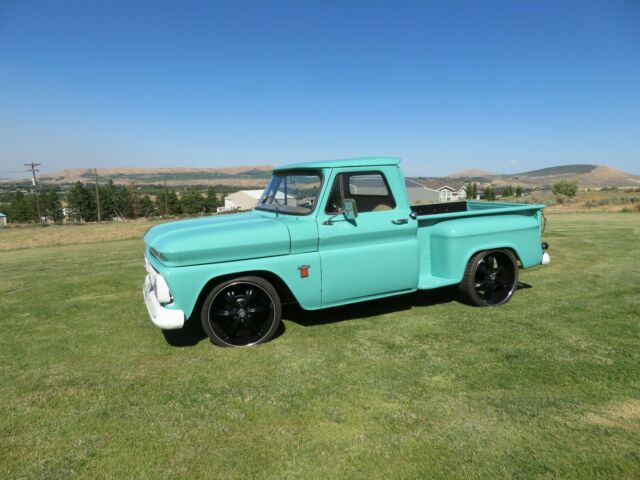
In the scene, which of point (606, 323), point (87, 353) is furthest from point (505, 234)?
point (87, 353)

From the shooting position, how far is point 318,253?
4445 mm

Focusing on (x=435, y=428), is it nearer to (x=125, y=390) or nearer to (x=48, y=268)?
(x=125, y=390)

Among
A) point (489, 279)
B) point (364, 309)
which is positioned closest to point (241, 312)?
point (364, 309)

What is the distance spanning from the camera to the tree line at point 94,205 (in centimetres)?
7862

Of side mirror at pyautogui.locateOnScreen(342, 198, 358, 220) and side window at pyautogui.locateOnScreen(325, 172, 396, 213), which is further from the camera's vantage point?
side window at pyautogui.locateOnScreen(325, 172, 396, 213)

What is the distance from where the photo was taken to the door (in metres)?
4.52

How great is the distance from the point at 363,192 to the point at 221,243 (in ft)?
5.63

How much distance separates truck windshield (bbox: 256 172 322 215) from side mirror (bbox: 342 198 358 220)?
36 cm

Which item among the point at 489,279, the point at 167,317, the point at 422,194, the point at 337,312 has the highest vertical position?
the point at 422,194

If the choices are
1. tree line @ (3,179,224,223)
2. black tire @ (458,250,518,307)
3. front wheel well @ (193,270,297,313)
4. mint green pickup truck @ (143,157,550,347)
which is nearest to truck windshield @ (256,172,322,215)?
mint green pickup truck @ (143,157,550,347)

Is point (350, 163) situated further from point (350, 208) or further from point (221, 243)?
point (221, 243)

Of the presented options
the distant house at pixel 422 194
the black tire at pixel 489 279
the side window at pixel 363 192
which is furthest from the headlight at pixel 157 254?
the black tire at pixel 489 279

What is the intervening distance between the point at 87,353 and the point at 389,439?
3182 millimetres

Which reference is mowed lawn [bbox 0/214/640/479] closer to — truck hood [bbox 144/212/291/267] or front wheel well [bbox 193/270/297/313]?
front wheel well [bbox 193/270/297/313]
